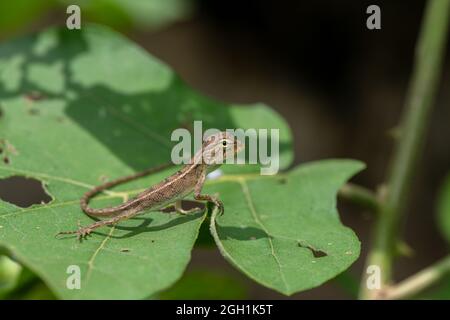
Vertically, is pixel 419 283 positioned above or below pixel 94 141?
below

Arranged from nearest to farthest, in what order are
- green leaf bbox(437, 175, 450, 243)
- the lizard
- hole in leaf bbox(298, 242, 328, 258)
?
1. hole in leaf bbox(298, 242, 328, 258)
2. the lizard
3. green leaf bbox(437, 175, 450, 243)

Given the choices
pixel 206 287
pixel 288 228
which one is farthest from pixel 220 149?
pixel 206 287

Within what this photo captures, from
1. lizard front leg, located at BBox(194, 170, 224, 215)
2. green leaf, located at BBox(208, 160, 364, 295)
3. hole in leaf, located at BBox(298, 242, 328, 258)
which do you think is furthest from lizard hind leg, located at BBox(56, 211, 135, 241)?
hole in leaf, located at BBox(298, 242, 328, 258)

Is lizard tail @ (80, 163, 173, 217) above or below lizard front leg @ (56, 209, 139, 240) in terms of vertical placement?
above

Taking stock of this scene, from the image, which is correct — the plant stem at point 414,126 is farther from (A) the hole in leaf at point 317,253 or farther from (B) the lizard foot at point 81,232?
(B) the lizard foot at point 81,232

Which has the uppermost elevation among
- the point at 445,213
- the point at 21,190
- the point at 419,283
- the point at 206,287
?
the point at 419,283

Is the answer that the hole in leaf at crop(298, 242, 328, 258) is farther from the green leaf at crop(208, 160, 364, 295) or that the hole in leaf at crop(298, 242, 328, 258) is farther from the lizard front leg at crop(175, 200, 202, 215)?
the lizard front leg at crop(175, 200, 202, 215)

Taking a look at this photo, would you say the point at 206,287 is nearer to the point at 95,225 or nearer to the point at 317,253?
the point at 95,225
